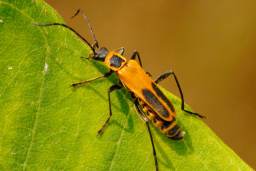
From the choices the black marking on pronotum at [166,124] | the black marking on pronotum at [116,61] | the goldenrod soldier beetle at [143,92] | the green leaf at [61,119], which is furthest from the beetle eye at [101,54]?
the black marking on pronotum at [166,124]

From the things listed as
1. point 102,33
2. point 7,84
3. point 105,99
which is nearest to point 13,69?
point 7,84

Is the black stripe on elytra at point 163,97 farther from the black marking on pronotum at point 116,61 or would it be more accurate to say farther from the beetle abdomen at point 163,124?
the black marking on pronotum at point 116,61

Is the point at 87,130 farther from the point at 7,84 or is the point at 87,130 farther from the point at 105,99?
the point at 7,84

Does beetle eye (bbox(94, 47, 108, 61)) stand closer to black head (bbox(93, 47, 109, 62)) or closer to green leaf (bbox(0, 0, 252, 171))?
black head (bbox(93, 47, 109, 62))

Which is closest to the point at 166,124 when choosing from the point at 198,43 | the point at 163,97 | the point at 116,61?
the point at 163,97

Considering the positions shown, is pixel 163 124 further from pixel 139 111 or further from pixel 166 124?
pixel 139 111

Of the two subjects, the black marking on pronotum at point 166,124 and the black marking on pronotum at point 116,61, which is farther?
the black marking on pronotum at point 116,61
